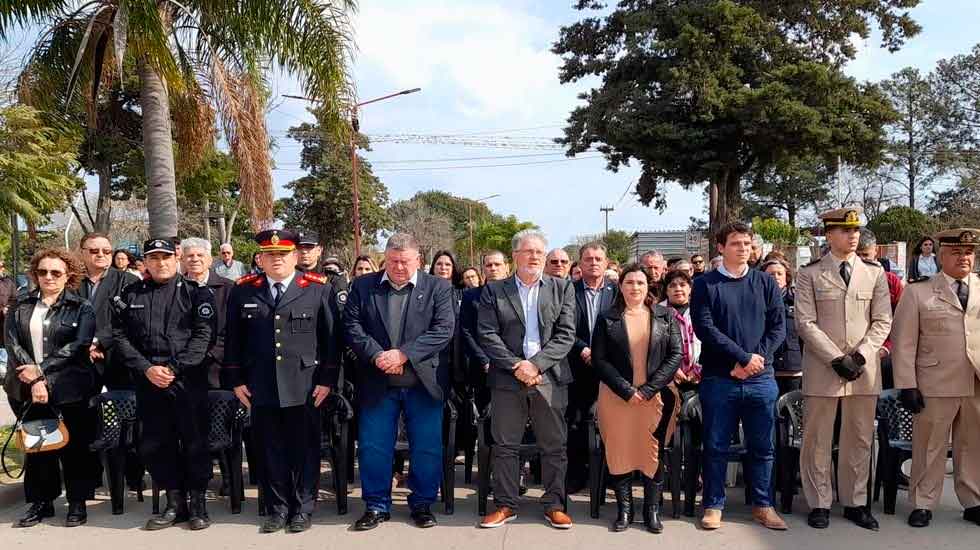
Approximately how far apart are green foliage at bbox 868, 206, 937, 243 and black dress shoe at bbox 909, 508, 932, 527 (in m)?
33.7

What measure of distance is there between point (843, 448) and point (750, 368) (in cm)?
95

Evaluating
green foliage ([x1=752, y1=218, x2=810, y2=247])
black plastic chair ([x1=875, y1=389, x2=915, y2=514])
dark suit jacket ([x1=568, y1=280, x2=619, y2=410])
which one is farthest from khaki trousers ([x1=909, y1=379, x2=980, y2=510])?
green foliage ([x1=752, y1=218, x2=810, y2=247])

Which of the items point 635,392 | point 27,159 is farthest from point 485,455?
point 27,159

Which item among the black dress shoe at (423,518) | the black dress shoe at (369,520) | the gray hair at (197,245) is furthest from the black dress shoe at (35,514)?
the black dress shoe at (423,518)

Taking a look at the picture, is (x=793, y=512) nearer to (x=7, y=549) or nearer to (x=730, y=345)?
(x=730, y=345)

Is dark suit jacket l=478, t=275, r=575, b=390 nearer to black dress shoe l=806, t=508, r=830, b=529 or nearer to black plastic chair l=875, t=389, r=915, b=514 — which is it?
black dress shoe l=806, t=508, r=830, b=529

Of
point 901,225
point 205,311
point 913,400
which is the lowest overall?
point 913,400

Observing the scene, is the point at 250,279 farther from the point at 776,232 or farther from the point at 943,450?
the point at 776,232

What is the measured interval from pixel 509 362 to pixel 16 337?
11.0ft

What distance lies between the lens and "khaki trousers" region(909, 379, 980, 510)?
5168 mm

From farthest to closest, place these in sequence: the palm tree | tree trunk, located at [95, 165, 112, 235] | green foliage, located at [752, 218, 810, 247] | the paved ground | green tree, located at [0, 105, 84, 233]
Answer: green foliage, located at [752, 218, 810, 247]
tree trunk, located at [95, 165, 112, 235]
green tree, located at [0, 105, 84, 233]
the palm tree
the paved ground

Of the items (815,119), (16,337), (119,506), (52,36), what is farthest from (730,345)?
(815,119)

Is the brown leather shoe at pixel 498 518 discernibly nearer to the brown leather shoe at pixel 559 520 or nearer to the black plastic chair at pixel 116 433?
the brown leather shoe at pixel 559 520

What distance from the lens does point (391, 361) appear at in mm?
5141
